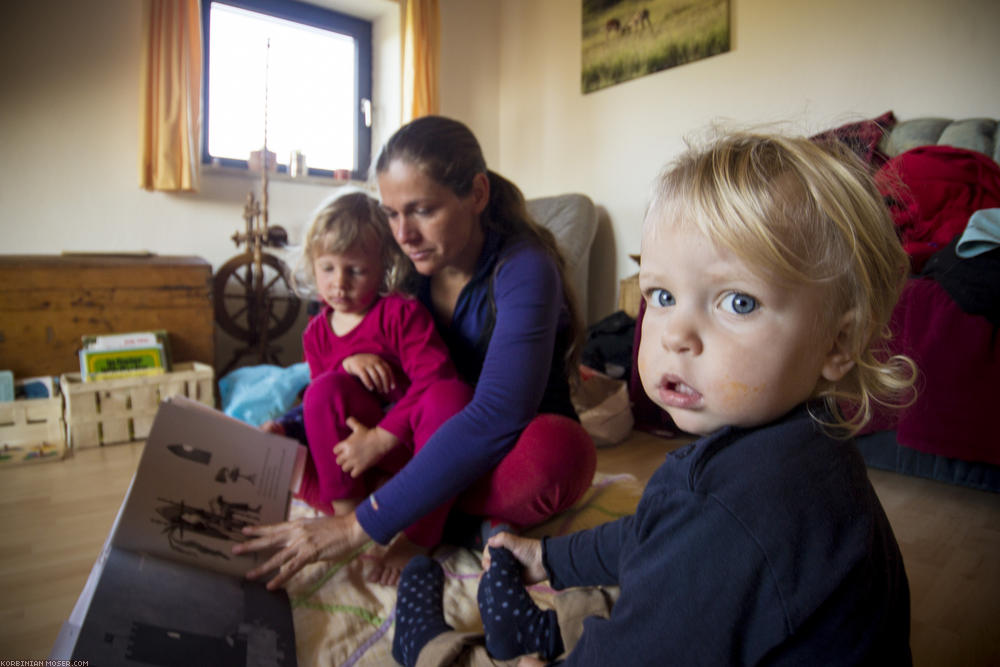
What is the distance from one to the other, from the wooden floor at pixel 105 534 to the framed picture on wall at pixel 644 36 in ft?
6.53

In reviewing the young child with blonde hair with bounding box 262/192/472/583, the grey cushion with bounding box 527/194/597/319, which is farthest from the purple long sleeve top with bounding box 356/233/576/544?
the grey cushion with bounding box 527/194/597/319

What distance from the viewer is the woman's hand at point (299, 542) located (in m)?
0.86

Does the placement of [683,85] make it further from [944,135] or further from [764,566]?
[764,566]

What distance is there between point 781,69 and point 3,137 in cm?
328

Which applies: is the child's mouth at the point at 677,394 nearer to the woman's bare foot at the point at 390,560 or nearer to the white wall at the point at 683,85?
the white wall at the point at 683,85

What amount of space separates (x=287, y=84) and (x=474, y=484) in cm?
306

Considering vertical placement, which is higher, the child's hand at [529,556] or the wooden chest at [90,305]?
the wooden chest at [90,305]

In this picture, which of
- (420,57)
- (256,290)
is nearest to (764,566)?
(256,290)

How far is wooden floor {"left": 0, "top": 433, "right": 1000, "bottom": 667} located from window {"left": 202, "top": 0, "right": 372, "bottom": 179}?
77.7 inches

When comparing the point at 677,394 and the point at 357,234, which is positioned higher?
the point at 357,234

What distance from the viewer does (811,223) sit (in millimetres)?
493

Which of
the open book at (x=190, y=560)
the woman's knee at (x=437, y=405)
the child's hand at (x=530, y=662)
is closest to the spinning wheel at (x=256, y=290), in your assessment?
the open book at (x=190, y=560)

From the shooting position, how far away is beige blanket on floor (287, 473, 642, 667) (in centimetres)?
83

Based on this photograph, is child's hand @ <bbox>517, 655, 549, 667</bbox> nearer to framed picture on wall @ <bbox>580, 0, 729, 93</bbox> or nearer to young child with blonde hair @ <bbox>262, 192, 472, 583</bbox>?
young child with blonde hair @ <bbox>262, 192, 472, 583</bbox>
